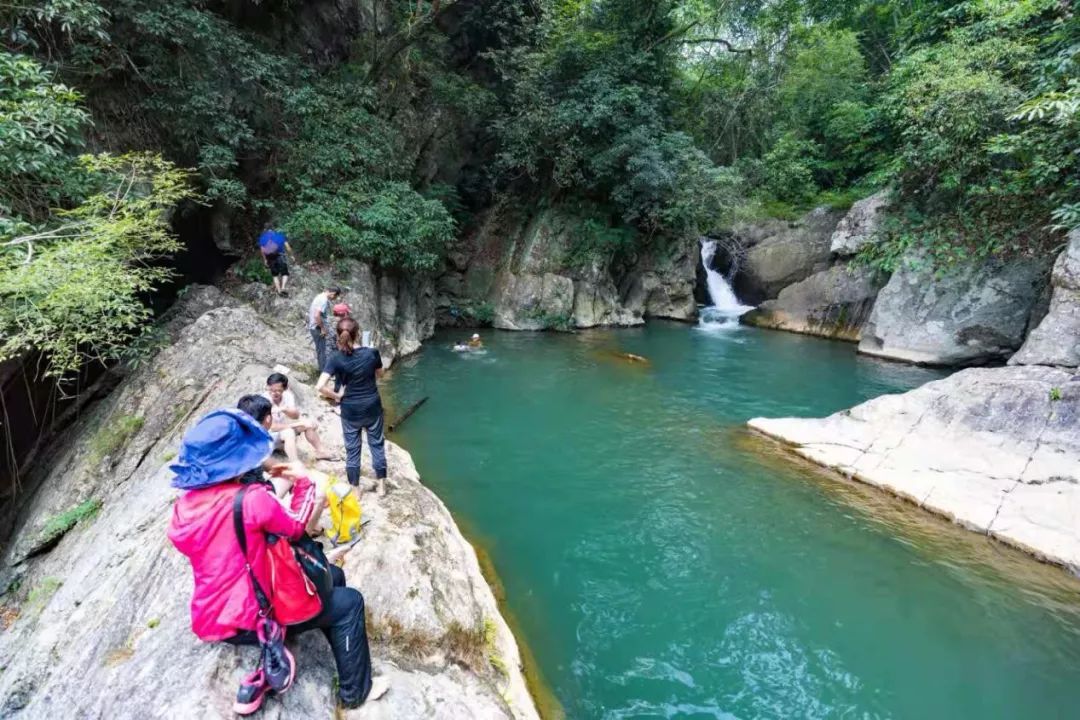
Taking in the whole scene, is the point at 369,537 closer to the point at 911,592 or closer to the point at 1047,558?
the point at 911,592

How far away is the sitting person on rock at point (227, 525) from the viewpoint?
2.38 meters

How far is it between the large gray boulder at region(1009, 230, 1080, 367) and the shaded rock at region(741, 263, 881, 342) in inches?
286

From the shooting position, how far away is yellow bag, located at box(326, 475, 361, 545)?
13.5 ft

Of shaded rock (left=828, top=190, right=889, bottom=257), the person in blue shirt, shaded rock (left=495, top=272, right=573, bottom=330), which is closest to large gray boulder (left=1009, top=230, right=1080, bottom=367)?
shaded rock (left=828, top=190, right=889, bottom=257)

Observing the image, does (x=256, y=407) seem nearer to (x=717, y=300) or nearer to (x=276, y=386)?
(x=276, y=386)

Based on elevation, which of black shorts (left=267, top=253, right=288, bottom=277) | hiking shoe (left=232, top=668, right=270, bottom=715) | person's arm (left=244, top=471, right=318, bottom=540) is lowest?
hiking shoe (left=232, top=668, right=270, bottom=715)

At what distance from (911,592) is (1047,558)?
2.14 meters

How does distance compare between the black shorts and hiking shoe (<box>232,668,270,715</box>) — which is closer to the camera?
hiking shoe (<box>232,668,270,715</box>)

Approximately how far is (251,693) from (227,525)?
933 millimetres

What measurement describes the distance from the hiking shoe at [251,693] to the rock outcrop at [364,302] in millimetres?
7907

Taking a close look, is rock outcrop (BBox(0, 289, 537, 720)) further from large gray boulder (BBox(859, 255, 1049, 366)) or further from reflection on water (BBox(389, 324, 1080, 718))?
large gray boulder (BBox(859, 255, 1049, 366))

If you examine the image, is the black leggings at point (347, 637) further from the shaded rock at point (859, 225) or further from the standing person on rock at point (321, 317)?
the shaded rock at point (859, 225)

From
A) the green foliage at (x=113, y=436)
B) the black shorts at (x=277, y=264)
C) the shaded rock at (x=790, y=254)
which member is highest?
the shaded rock at (x=790, y=254)

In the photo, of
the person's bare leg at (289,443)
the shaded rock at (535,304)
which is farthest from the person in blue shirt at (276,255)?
the shaded rock at (535,304)
